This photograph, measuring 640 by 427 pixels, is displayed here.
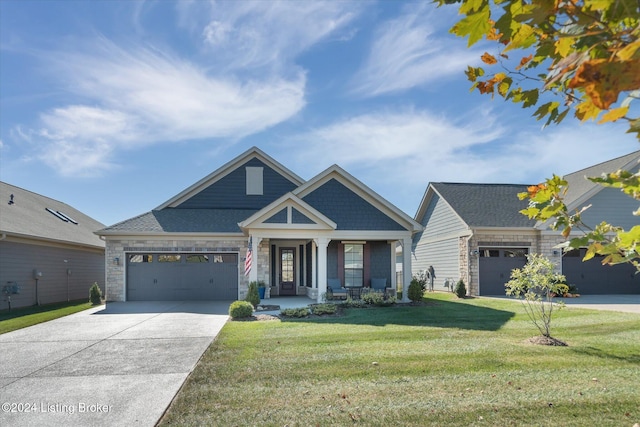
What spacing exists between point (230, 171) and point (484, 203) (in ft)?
43.0

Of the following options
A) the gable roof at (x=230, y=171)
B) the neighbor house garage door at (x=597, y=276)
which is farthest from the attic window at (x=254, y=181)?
the neighbor house garage door at (x=597, y=276)

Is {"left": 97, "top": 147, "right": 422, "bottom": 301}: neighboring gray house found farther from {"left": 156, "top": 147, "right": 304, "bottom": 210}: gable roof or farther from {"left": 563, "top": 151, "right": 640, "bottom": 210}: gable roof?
{"left": 563, "top": 151, "right": 640, "bottom": 210}: gable roof

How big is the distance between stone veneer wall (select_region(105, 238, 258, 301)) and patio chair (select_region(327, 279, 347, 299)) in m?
2.76

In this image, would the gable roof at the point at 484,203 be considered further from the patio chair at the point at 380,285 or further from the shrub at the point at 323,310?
the shrub at the point at 323,310

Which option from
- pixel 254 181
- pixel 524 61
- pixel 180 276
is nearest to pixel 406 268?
pixel 254 181

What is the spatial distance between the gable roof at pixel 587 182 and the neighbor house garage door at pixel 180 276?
15498 millimetres

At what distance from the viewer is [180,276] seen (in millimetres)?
17781

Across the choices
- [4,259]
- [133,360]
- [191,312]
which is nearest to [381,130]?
[191,312]

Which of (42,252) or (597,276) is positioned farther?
(597,276)

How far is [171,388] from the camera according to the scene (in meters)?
5.99

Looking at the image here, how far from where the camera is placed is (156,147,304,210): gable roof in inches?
778

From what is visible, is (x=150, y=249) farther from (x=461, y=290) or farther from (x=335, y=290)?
(x=461, y=290)

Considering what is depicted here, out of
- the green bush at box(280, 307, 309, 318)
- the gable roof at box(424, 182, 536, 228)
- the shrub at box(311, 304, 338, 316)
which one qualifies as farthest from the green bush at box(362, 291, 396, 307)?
the gable roof at box(424, 182, 536, 228)

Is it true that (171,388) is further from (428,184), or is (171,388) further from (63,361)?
A: (428,184)
